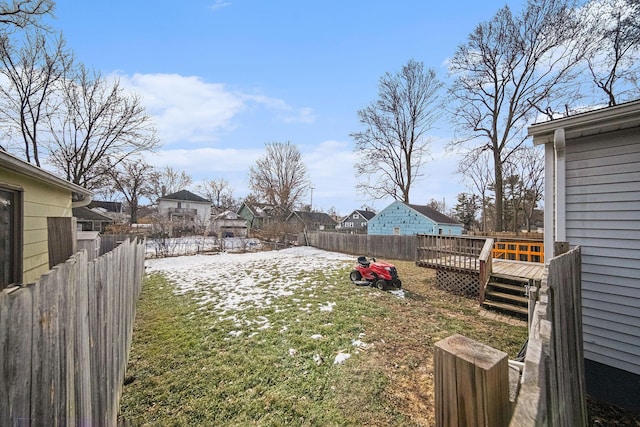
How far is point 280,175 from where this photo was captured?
30.7m

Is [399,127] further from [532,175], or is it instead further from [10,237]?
[10,237]

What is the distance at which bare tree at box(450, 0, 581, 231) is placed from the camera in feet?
41.8

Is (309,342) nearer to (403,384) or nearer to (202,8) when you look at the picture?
(403,384)

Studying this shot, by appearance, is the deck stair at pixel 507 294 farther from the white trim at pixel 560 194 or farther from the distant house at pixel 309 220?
the distant house at pixel 309 220

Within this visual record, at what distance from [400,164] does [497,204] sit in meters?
7.83

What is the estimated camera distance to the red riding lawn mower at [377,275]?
7.75 metres

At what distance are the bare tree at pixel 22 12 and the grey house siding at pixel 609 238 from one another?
541 inches

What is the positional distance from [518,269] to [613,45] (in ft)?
37.0

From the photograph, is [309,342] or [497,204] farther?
[497,204]

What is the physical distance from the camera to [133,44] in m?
8.32

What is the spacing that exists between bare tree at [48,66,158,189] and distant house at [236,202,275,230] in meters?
17.3

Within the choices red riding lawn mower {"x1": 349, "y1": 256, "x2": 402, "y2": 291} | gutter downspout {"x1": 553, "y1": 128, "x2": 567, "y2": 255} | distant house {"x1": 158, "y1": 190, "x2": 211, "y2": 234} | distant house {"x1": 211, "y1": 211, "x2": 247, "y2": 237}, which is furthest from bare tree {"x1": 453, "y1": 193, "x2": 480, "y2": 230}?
distant house {"x1": 158, "y1": 190, "x2": 211, "y2": 234}

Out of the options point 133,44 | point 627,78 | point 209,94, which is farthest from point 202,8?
point 627,78

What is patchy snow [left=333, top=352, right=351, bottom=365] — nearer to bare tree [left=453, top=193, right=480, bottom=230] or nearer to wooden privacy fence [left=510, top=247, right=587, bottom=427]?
wooden privacy fence [left=510, top=247, right=587, bottom=427]
